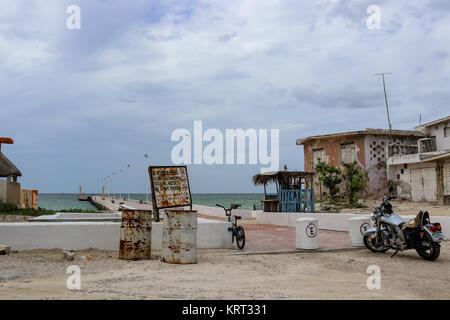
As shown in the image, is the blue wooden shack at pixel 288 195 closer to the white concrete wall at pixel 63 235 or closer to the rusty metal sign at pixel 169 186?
the rusty metal sign at pixel 169 186

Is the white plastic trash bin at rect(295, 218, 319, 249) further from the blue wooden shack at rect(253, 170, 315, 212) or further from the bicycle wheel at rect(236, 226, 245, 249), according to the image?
the blue wooden shack at rect(253, 170, 315, 212)

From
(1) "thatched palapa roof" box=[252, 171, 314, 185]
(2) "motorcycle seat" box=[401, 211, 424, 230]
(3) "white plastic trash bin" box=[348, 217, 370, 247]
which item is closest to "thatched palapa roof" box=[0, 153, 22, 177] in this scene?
(1) "thatched palapa roof" box=[252, 171, 314, 185]

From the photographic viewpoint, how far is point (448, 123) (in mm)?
27656


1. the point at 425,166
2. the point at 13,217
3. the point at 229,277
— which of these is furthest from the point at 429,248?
the point at 425,166

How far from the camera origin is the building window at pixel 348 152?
29844 millimetres

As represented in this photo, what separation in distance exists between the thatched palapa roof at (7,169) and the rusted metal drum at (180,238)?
17.5 m

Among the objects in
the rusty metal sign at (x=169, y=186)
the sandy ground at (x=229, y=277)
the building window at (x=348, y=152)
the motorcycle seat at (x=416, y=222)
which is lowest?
the sandy ground at (x=229, y=277)

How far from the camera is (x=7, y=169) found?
22.8 metres

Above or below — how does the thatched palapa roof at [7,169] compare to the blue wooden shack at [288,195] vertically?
above

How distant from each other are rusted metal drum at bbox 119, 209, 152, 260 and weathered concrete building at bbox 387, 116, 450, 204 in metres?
19.7

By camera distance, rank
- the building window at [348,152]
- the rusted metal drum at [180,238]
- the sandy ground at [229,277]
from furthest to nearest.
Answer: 1. the building window at [348,152]
2. the rusted metal drum at [180,238]
3. the sandy ground at [229,277]

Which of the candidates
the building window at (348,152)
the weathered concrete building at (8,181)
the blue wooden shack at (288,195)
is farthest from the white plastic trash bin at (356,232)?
the building window at (348,152)

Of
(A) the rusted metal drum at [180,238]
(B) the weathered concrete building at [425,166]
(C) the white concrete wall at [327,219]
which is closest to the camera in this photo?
(A) the rusted metal drum at [180,238]

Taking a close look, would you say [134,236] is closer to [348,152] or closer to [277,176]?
[277,176]
